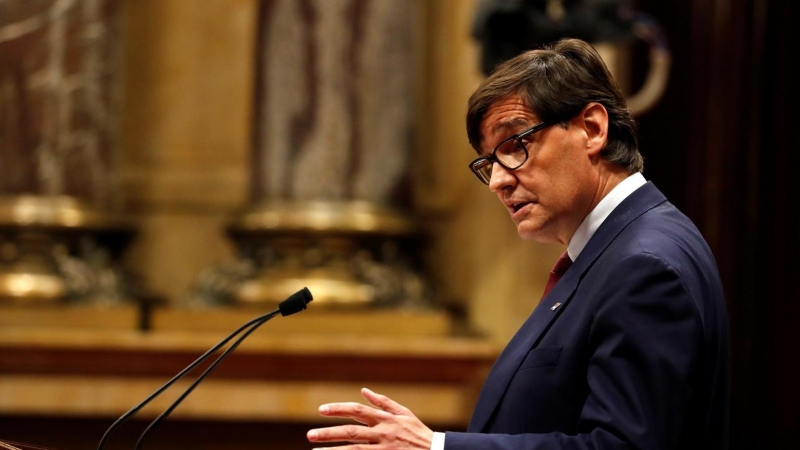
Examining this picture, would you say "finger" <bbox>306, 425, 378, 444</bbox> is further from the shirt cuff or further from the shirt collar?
the shirt collar

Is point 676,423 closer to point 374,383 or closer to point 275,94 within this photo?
point 374,383

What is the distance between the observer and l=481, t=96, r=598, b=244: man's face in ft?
5.79

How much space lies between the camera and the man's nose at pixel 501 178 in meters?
1.82

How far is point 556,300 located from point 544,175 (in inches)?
8.3

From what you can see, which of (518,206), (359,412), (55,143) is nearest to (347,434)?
(359,412)

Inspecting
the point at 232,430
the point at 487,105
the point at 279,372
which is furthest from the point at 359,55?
the point at 487,105

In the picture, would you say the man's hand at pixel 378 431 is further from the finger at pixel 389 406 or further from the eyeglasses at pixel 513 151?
the eyeglasses at pixel 513 151

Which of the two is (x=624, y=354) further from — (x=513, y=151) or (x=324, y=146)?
(x=324, y=146)

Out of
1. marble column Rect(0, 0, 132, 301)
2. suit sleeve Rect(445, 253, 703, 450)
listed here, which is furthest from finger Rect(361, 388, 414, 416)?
marble column Rect(0, 0, 132, 301)

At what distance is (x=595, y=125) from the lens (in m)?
1.77

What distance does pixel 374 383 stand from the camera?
4.58 m

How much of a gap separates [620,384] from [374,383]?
3.17m

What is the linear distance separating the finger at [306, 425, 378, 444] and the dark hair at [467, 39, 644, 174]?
1.93 ft

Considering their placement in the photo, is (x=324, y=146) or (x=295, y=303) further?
(x=324, y=146)
